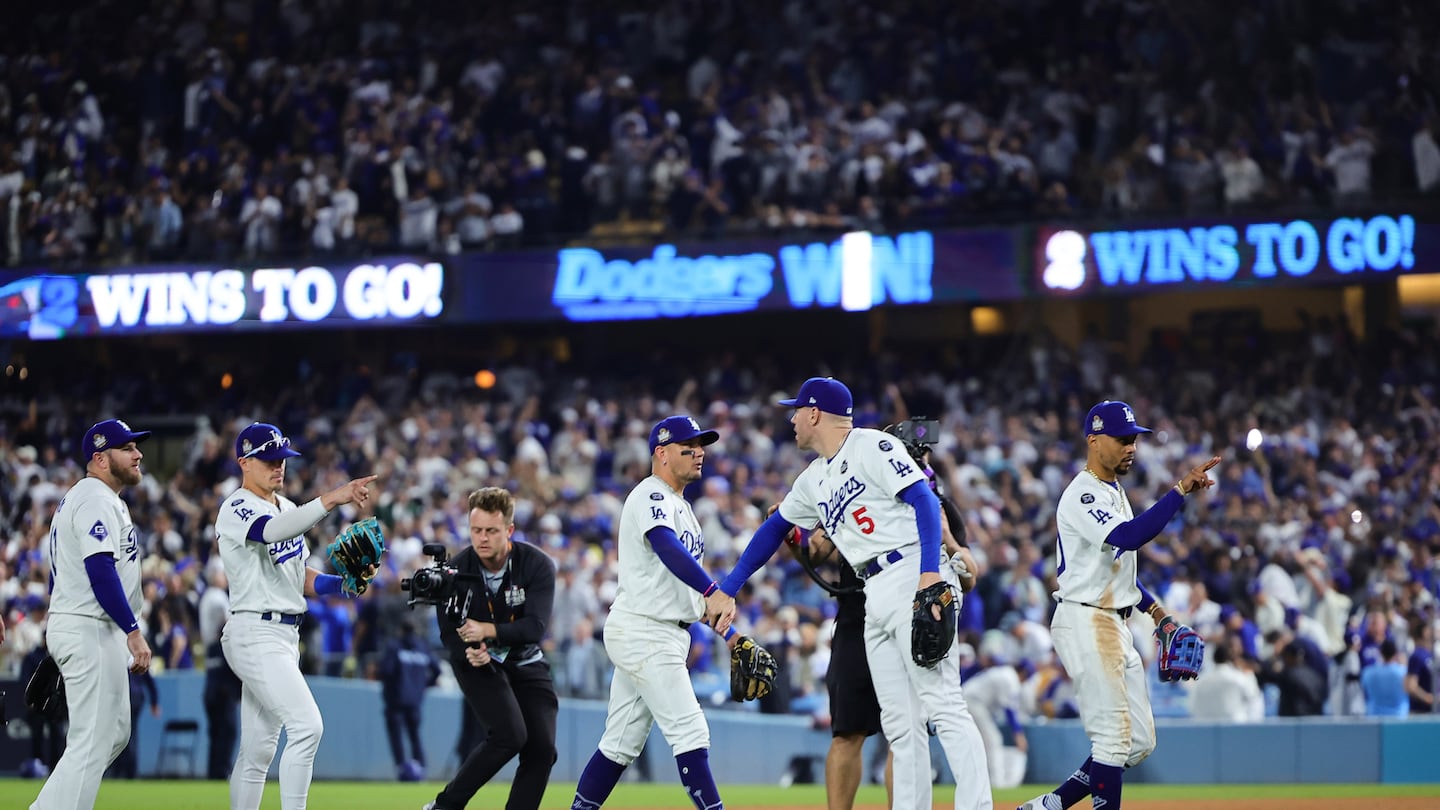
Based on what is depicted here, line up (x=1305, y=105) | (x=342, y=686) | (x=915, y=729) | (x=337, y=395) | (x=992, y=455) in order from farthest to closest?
(x=337, y=395) → (x=1305, y=105) → (x=992, y=455) → (x=342, y=686) → (x=915, y=729)

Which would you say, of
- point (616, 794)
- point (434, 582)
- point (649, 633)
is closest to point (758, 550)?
point (649, 633)

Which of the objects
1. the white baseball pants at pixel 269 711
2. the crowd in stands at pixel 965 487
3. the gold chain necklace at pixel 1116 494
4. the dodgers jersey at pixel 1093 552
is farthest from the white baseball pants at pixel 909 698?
the crowd in stands at pixel 965 487

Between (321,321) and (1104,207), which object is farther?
(321,321)

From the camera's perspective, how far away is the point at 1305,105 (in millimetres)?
19078

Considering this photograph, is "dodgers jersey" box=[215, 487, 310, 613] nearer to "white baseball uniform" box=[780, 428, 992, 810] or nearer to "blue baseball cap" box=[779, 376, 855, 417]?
"blue baseball cap" box=[779, 376, 855, 417]

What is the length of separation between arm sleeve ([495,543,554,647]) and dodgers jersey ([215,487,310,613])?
953 millimetres

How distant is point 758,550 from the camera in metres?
7.21

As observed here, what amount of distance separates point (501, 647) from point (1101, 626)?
2641 mm

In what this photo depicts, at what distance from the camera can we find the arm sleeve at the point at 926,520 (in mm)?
6727

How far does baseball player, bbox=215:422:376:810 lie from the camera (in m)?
7.34

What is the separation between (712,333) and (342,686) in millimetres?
9234

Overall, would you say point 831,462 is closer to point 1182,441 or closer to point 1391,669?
point 1391,669

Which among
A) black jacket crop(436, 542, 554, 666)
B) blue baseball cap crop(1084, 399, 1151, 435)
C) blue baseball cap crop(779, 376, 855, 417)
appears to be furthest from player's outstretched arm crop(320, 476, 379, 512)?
blue baseball cap crop(1084, 399, 1151, 435)

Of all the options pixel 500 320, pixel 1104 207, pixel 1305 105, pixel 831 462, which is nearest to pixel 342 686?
pixel 500 320
